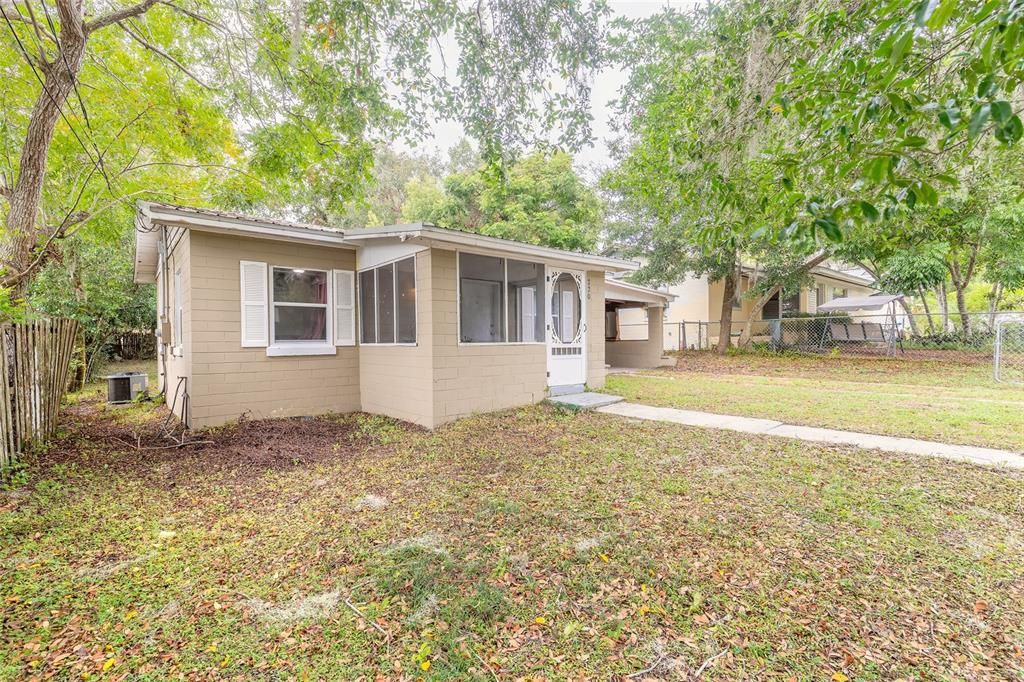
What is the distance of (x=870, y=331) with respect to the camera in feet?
53.1

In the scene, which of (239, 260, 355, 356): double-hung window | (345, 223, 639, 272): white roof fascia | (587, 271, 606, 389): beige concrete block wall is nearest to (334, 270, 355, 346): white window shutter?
(239, 260, 355, 356): double-hung window

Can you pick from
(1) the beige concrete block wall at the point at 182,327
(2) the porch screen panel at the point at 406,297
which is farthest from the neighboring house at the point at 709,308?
(1) the beige concrete block wall at the point at 182,327

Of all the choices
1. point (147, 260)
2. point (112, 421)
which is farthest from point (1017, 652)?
point (147, 260)

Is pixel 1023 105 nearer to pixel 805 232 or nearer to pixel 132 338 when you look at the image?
pixel 805 232

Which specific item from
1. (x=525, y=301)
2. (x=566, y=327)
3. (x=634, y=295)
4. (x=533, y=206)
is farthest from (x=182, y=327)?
(x=634, y=295)

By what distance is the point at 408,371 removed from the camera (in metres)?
6.41

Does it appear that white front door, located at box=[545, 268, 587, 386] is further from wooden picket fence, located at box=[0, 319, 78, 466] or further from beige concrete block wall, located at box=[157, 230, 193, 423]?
wooden picket fence, located at box=[0, 319, 78, 466]

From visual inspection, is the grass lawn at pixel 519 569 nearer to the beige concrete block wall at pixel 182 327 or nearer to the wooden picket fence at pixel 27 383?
the wooden picket fence at pixel 27 383

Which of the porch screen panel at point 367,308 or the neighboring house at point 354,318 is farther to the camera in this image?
the porch screen panel at point 367,308

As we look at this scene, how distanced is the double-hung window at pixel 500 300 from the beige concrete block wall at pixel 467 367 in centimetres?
18

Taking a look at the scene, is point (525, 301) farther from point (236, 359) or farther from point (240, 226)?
point (236, 359)

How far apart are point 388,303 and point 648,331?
10353 mm

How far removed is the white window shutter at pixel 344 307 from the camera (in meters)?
7.11

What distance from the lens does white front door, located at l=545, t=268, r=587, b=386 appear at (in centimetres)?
777
